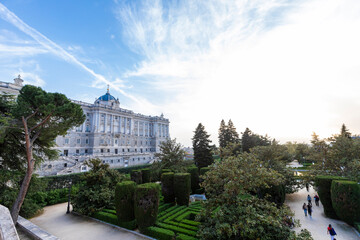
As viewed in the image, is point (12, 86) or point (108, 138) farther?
point (108, 138)

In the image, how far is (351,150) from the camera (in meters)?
17.6

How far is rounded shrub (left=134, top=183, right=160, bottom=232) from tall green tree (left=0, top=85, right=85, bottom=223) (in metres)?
7.64

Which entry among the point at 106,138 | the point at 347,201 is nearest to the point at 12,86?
the point at 106,138

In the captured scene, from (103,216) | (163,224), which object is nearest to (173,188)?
(163,224)

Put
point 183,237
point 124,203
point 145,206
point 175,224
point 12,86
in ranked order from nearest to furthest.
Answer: point 183,237 → point 145,206 → point 175,224 → point 124,203 → point 12,86

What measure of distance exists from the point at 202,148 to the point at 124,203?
927 inches

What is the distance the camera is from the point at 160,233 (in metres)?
10.2

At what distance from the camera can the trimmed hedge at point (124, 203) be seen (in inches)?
469

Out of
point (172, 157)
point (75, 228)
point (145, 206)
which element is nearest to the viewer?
point (145, 206)


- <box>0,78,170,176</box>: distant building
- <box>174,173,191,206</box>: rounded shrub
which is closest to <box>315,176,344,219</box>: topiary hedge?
<box>174,173,191,206</box>: rounded shrub

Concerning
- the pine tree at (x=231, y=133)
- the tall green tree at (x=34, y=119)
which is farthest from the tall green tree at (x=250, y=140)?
the tall green tree at (x=34, y=119)

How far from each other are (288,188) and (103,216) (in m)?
18.6

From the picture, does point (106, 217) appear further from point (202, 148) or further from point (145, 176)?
point (202, 148)

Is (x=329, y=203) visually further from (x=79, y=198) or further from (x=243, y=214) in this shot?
(x=79, y=198)
